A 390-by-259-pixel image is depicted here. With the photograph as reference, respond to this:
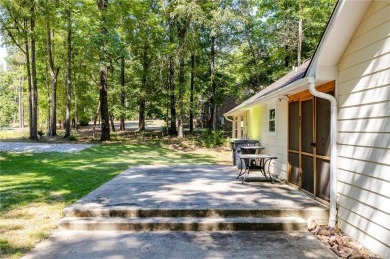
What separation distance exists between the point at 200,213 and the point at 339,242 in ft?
6.92

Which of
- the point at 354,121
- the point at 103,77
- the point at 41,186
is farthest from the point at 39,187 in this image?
the point at 103,77

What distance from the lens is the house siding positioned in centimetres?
356

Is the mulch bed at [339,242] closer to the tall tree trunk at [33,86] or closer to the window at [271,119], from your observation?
the window at [271,119]

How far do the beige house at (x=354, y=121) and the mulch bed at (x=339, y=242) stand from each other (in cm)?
10

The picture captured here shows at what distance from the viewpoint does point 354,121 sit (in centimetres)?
430

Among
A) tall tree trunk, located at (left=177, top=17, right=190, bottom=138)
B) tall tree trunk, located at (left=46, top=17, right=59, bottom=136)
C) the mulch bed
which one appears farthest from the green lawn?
tall tree trunk, located at (left=177, top=17, right=190, bottom=138)

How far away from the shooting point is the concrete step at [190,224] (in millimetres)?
4805

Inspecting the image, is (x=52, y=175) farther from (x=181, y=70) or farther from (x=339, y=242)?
(x=181, y=70)

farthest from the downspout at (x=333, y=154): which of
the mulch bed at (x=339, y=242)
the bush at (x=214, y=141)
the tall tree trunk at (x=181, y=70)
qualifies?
the tall tree trunk at (x=181, y=70)

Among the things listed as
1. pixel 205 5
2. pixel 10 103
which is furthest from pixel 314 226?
pixel 10 103

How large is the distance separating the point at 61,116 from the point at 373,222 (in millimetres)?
30369

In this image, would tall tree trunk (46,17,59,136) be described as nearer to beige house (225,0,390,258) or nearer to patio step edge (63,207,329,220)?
patio step edge (63,207,329,220)

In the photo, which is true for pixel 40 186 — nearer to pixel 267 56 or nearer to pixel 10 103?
pixel 267 56

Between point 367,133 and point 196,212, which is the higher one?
point 367,133
